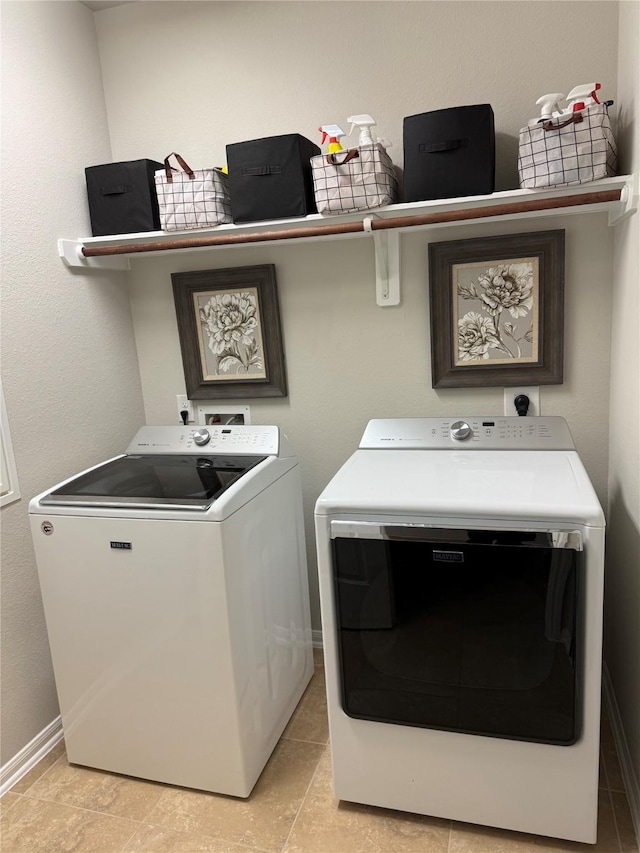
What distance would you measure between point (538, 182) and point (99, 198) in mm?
1505

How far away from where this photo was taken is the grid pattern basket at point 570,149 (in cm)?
164

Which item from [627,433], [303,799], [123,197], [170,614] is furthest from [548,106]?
[303,799]

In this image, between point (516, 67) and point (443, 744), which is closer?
point (443, 744)

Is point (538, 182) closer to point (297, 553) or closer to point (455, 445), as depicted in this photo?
point (455, 445)

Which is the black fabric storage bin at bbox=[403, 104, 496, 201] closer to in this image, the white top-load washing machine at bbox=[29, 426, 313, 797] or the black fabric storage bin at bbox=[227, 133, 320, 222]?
the black fabric storage bin at bbox=[227, 133, 320, 222]

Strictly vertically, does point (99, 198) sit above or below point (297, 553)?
above

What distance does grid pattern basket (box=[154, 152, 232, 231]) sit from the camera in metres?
1.99

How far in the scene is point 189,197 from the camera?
6.55 ft

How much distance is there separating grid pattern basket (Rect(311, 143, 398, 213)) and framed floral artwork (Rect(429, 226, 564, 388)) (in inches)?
13.8

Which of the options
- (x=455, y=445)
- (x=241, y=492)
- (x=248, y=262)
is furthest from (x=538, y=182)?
(x=241, y=492)

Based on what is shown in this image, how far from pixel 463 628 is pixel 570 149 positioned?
52.0 inches

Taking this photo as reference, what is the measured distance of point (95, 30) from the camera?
2324mm

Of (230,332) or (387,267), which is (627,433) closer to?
(387,267)

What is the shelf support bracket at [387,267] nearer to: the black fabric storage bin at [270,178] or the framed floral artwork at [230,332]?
the black fabric storage bin at [270,178]
